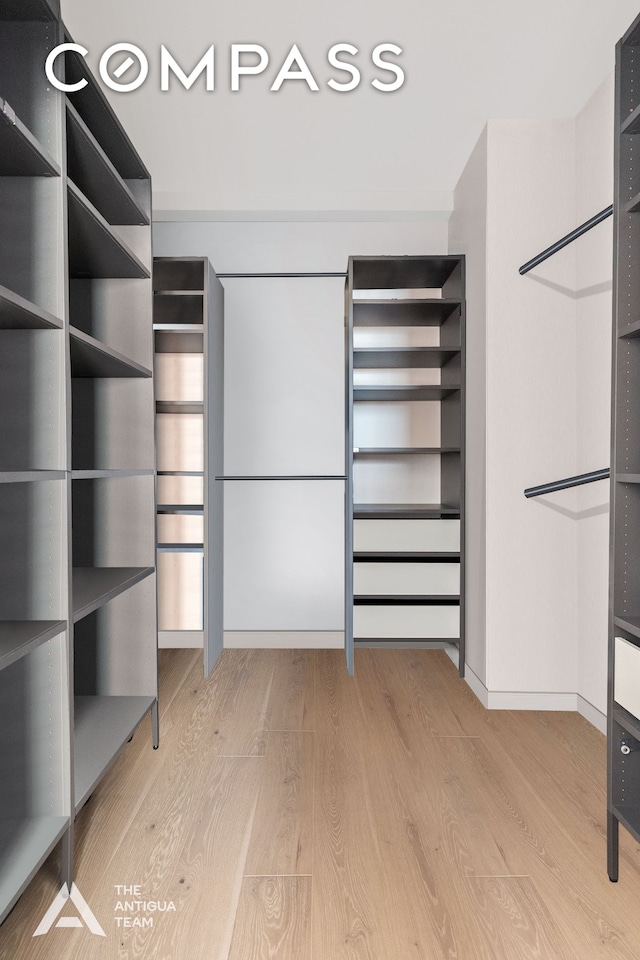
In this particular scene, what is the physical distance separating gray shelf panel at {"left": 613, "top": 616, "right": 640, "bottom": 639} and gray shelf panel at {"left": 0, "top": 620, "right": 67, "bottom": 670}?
4.48 feet

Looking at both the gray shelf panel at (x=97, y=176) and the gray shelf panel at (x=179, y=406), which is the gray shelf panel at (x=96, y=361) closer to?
the gray shelf panel at (x=97, y=176)

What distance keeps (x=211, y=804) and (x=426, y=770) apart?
75 cm

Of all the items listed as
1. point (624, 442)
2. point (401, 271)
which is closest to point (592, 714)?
point (624, 442)

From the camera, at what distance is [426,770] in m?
2.20

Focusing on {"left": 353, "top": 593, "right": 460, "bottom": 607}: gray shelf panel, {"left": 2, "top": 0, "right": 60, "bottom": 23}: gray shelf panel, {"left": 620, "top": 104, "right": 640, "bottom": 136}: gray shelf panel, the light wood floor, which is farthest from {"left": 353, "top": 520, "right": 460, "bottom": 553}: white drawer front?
{"left": 2, "top": 0, "right": 60, "bottom": 23}: gray shelf panel

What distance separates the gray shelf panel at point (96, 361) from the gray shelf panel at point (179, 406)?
40.1 inches

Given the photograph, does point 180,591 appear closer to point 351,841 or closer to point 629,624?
point 351,841

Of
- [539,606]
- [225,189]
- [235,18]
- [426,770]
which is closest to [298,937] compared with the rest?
[426,770]

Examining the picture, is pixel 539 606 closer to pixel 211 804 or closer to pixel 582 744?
pixel 582 744

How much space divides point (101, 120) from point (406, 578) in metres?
2.38

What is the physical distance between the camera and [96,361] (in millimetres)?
2070

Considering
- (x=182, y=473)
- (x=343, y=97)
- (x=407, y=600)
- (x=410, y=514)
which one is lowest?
(x=407, y=600)

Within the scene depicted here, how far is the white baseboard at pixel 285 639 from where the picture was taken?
12.3 ft

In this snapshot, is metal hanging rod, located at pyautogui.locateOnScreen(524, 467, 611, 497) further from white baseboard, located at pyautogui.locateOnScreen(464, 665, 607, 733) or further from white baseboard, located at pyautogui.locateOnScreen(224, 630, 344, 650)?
white baseboard, located at pyautogui.locateOnScreen(224, 630, 344, 650)
